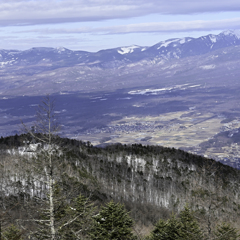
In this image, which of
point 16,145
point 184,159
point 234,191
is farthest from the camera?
point 184,159

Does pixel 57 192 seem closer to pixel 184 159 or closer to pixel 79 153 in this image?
pixel 79 153

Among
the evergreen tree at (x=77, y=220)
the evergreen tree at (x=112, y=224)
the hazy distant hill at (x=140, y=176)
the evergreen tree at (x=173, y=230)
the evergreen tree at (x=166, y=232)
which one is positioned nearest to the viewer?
the evergreen tree at (x=77, y=220)

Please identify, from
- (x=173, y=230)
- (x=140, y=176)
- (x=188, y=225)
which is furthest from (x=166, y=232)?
(x=140, y=176)

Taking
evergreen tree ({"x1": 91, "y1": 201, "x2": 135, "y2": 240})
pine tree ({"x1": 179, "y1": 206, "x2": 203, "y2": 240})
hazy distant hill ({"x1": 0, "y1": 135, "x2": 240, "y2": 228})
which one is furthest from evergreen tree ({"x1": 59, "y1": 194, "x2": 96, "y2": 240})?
hazy distant hill ({"x1": 0, "y1": 135, "x2": 240, "y2": 228})

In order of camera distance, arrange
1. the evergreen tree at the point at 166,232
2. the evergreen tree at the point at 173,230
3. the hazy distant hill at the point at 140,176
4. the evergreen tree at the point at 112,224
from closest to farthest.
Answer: the evergreen tree at the point at 112,224, the evergreen tree at the point at 173,230, the evergreen tree at the point at 166,232, the hazy distant hill at the point at 140,176

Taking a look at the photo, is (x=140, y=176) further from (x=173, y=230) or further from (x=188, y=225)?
(x=173, y=230)

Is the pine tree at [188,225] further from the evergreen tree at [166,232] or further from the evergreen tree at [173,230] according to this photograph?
the evergreen tree at [166,232]

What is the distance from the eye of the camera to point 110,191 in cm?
11212

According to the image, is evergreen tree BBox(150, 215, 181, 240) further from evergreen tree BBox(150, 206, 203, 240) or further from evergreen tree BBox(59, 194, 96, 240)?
evergreen tree BBox(59, 194, 96, 240)

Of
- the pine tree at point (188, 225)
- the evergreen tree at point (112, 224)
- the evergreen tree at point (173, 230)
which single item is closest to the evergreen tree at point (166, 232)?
the evergreen tree at point (173, 230)

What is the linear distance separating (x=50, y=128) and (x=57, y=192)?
4.56 m

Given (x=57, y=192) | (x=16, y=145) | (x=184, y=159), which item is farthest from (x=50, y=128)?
(x=184, y=159)

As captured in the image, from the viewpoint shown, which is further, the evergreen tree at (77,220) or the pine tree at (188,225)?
the pine tree at (188,225)

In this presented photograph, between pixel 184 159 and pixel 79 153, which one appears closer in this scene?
pixel 79 153
